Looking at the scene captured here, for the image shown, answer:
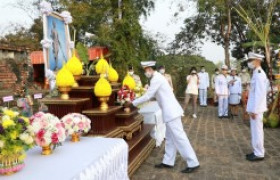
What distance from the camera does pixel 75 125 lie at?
330cm

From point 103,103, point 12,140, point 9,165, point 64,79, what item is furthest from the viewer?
point 103,103

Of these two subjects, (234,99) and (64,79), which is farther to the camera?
(234,99)

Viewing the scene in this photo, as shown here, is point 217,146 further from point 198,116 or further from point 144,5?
point 144,5

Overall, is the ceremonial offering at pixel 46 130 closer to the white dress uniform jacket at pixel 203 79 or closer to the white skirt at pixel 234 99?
the white skirt at pixel 234 99

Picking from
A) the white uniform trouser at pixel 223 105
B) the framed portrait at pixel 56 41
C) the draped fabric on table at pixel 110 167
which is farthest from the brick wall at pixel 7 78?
the white uniform trouser at pixel 223 105

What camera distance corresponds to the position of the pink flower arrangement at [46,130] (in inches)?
105

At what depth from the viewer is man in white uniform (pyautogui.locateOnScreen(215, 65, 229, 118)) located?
1006cm

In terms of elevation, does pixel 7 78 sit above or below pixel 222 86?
above

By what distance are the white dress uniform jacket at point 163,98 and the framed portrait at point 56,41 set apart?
166cm

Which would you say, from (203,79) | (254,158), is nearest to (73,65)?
(254,158)

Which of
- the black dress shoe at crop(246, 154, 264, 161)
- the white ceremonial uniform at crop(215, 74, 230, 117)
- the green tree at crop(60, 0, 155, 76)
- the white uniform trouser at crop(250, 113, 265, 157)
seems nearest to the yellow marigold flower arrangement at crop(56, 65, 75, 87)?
the white uniform trouser at crop(250, 113, 265, 157)

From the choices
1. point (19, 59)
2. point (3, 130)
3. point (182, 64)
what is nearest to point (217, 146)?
point (3, 130)

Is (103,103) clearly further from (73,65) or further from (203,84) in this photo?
(203,84)

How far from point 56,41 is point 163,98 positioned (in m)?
2.24
